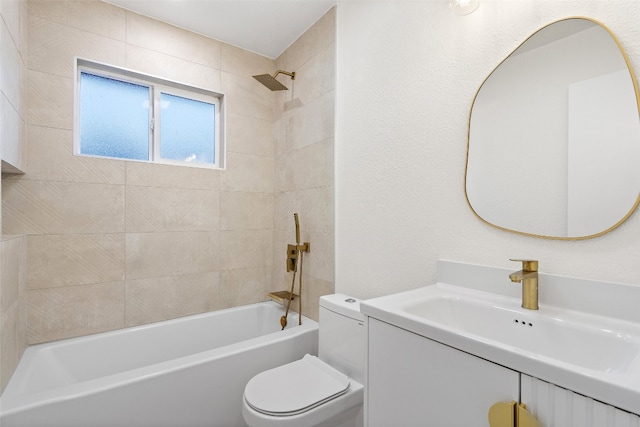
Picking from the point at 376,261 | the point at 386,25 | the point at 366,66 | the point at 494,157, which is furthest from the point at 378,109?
the point at 376,261

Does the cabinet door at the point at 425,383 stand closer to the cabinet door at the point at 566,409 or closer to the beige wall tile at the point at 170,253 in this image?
the cabinet door at the point at 566,409

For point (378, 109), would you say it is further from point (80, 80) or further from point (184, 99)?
point (80, 80)

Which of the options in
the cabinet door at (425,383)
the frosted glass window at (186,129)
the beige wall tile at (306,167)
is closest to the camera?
the cabinet door at (425,383)

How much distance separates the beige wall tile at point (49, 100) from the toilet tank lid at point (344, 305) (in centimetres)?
188

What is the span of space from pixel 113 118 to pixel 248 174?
3.28ft

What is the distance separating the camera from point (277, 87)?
243 centimetres

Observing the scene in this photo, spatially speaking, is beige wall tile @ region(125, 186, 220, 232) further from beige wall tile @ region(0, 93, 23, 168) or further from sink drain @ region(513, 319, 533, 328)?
sink drain @ region(513, 319, 533, 328)

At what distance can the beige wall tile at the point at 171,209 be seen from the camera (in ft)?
6.82

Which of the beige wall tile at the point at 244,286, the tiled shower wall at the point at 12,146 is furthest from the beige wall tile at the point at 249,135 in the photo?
the tiled shower wall at the point at 12,146

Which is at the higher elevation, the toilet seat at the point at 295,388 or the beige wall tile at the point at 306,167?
the beige wall tile at the point at 306,167

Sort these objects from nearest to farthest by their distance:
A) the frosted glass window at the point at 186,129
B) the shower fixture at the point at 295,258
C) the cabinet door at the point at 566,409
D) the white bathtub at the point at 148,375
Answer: the cabinet door at the point at 566,409
the white bathtub at the point at 148,375
the shower fixture at the point at 295,258
the frosted glass window at the point at 186,129

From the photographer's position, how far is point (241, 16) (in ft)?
6.98

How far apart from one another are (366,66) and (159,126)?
1.57 m

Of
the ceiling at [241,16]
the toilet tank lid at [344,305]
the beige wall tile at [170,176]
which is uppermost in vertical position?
the ceiling at [241,16]
